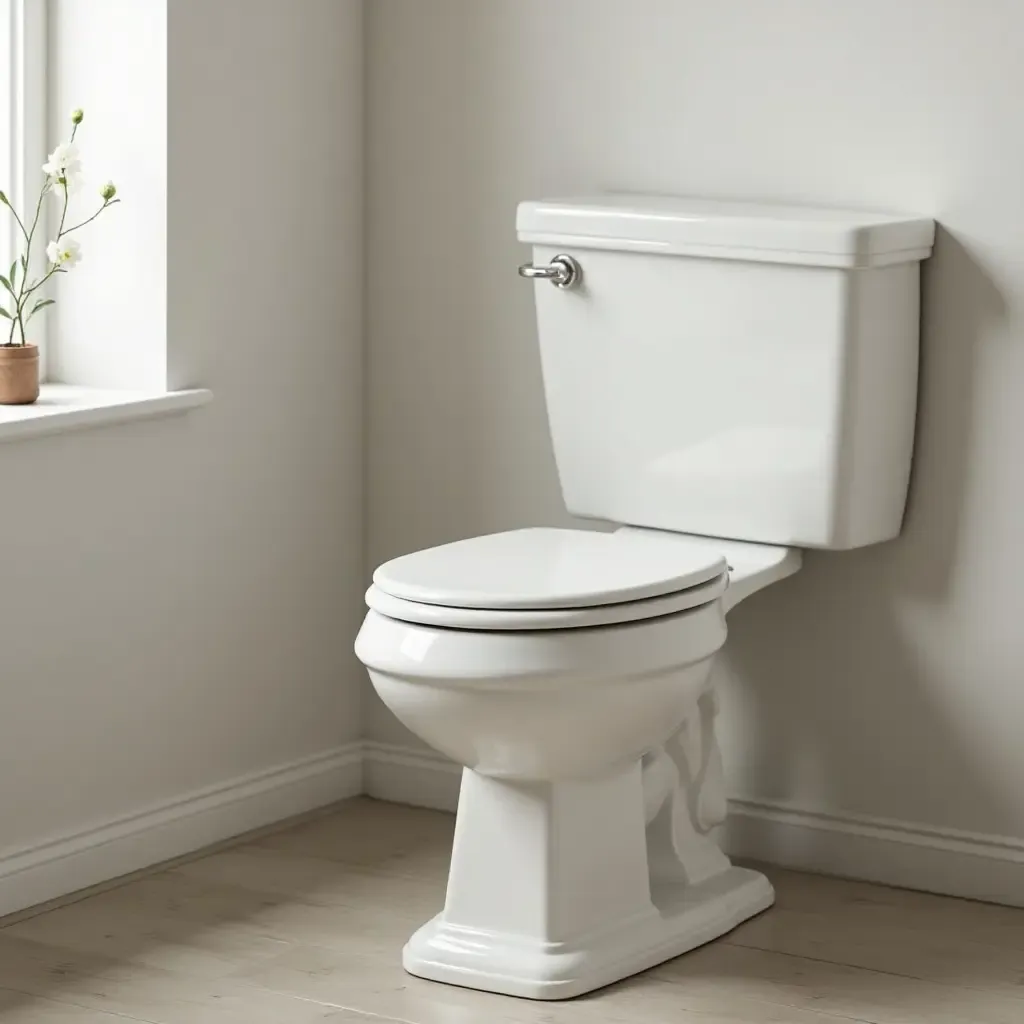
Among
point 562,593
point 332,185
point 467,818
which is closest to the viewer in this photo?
point 562,593

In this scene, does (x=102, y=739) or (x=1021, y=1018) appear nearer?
(x=1021, y=1018)

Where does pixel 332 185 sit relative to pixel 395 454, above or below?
above

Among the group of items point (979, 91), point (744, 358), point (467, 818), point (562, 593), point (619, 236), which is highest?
point (979, 91)

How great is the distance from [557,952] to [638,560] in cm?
44

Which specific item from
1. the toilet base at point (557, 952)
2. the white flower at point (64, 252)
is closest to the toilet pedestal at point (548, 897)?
the toilet base at point (557, 952)

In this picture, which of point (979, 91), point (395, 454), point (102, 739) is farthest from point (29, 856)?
point (979, 91)

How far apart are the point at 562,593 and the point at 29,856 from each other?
2.64 feet

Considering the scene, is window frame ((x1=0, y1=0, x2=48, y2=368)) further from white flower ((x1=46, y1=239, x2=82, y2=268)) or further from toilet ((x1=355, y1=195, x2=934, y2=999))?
toilet ((x1=355, y1=195, x2=934, y2=999))

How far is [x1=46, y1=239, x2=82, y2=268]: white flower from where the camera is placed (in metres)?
2.40

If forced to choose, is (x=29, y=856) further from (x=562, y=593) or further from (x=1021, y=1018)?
(x=1021, y=1018)

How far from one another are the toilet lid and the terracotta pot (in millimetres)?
559

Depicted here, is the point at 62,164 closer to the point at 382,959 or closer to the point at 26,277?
the point at 26,277

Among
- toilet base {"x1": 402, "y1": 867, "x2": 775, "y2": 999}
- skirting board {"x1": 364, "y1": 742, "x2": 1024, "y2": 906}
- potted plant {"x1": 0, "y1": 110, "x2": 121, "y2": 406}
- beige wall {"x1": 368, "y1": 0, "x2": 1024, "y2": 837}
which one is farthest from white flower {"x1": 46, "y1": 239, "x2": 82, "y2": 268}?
skirting board {"x1": 364, "y1": 742, "x2": 1024, "y2": 906}

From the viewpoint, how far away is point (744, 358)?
2320 mm
